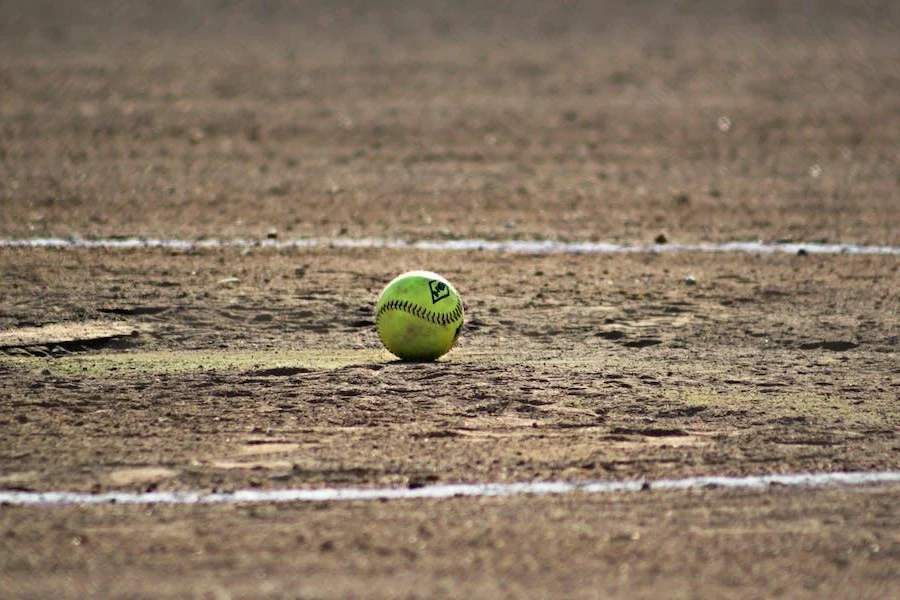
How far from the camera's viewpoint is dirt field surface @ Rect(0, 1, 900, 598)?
16.8 feet

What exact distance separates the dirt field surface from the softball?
5.4 inches

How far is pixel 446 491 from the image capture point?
222 inches

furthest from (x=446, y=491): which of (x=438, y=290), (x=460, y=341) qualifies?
(x=460, y=341)

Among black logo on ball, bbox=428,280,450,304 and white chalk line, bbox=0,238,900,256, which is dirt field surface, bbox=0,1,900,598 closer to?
white chalk line, bbox=0,238,900,256

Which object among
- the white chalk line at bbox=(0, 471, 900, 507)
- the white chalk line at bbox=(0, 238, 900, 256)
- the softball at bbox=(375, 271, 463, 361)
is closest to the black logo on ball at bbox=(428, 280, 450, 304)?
the softball at bbox=(375, 271, 463, 361)

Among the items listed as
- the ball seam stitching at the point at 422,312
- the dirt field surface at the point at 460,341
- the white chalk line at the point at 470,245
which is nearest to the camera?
the dirt field surface at the point at 460,341

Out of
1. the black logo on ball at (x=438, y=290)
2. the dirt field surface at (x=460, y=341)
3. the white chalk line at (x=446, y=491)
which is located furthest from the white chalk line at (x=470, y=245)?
the white chalk line at (x=446, y=491)

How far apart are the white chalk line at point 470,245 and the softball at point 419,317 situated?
108 inches

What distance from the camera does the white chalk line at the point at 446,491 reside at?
18.2ft

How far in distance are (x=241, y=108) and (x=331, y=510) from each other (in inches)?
449

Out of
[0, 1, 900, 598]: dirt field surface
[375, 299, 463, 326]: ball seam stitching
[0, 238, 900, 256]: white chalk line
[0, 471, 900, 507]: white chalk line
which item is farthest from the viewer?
[0, 238, 900, 256]: white chalk line

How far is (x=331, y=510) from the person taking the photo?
5449mm

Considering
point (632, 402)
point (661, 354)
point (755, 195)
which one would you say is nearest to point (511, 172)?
point (755, 195)

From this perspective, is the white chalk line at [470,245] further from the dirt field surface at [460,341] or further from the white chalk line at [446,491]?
the white chalk line at [446,491]
